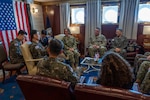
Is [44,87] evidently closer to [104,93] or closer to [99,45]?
[104,93]

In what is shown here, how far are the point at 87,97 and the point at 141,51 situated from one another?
3.57 metres

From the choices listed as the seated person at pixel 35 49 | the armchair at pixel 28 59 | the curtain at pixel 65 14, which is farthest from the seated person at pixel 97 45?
the armchair at pixel 28 59

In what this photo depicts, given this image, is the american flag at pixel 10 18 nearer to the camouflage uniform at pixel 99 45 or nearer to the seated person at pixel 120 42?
the camouflage uniform at pixel 99 45

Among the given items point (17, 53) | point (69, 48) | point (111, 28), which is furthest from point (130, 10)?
point (17, 53)

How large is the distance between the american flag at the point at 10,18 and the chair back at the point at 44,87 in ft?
9.04

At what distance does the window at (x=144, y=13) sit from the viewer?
13.5 feet

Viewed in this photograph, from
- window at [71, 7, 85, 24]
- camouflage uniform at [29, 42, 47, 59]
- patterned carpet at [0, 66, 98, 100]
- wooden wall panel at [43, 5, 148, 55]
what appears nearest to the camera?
patterned carpet at [0, 66, 98, 100]

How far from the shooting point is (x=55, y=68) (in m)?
1.43

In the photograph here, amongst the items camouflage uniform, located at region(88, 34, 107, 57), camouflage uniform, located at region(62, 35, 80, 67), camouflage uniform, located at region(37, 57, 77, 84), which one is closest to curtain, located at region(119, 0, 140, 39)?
camouflage uniform, located at region(88, 34, 107, 57)

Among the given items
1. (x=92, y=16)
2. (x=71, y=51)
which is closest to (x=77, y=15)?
(x=92, y=16)

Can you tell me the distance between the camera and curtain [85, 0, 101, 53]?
4.57 metres

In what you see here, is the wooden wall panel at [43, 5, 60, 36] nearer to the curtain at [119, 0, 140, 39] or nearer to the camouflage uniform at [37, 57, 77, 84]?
the curtain at [119, 0, 140, 39]

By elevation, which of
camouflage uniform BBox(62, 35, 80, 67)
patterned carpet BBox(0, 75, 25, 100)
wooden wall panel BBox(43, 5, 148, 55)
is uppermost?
wooden wall panel BBox(43, 5, 148, 55)

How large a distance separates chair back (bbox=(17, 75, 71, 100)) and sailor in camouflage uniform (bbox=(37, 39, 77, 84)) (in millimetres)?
180
